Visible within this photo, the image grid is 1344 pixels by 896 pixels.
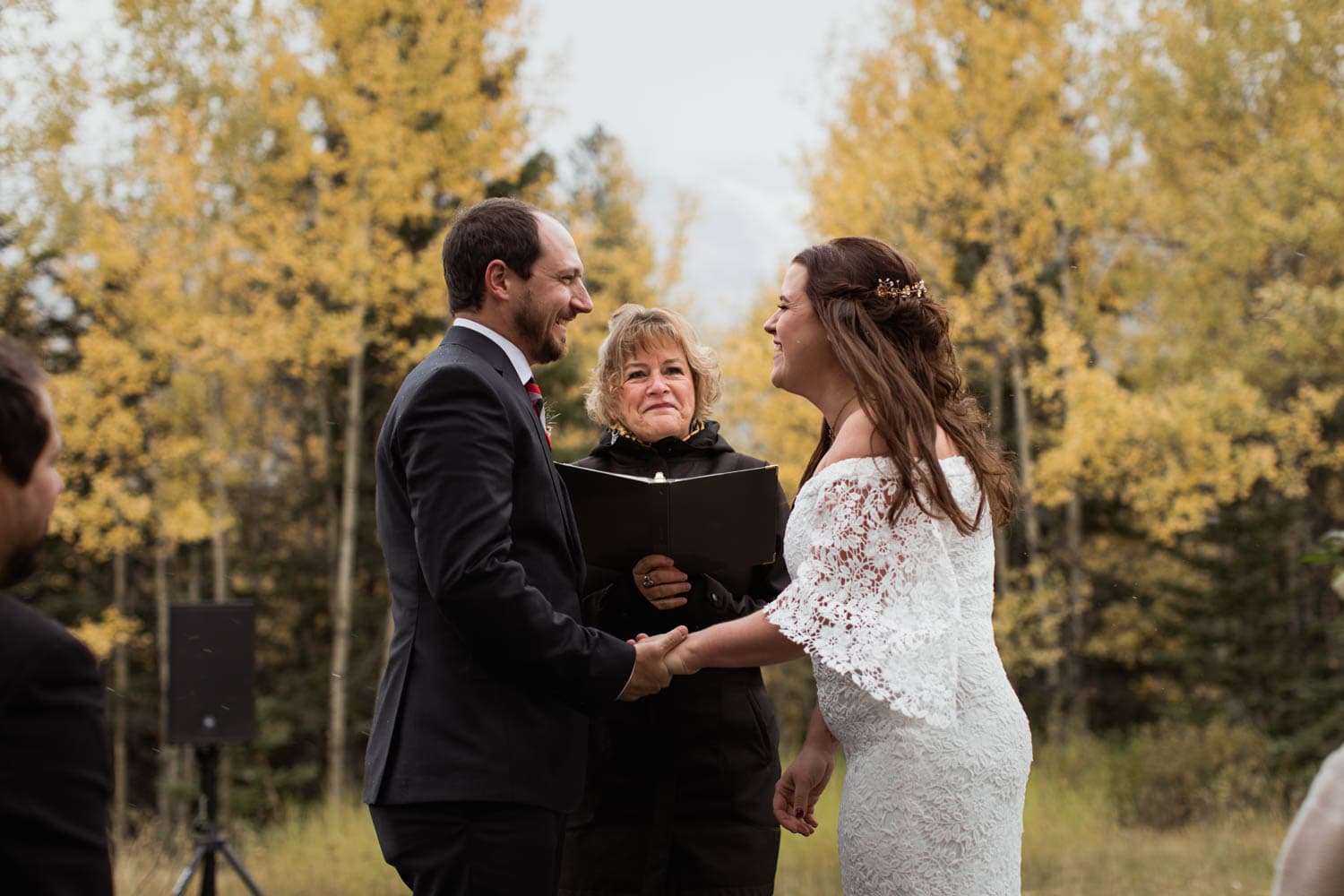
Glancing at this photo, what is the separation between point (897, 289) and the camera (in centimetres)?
252

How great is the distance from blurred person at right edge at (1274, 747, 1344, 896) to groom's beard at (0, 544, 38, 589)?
1419mm

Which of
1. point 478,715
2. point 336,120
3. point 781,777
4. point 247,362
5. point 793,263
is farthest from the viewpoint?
point 247,362

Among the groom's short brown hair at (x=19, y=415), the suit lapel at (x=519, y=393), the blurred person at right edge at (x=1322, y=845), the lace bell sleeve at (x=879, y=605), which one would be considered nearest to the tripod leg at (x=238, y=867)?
the suit lapel at (x=519, y=393)

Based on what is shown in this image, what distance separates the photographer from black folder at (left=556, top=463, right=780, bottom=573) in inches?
104

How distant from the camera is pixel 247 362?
12.5 m

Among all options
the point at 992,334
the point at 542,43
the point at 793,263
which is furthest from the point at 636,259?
the point at 793,263

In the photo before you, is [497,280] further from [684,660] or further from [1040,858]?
[1040,858]

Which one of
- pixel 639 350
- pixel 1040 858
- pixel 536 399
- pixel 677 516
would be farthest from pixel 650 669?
pixel 1040 858

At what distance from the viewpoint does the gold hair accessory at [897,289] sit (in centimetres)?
250

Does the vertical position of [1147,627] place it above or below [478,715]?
below

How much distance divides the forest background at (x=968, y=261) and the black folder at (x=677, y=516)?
23.3 ft

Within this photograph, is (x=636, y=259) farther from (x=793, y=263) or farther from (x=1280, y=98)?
(x=793, y=263)

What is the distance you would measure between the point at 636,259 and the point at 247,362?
5565 mm

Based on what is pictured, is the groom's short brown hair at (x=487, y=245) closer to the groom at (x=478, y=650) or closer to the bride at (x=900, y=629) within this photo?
the groom at (x=478, y=650)
